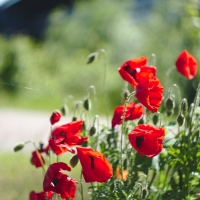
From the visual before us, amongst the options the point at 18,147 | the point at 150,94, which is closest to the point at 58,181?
the point at 150,94

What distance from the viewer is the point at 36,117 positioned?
26.5ft

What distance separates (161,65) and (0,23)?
1314 centimetres

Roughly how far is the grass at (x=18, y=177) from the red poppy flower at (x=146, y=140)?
1899 millimetres

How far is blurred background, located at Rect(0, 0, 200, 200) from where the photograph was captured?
5568 mm

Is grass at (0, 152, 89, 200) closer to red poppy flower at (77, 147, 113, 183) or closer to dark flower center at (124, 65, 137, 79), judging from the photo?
dark flower center at (124, 65, 137, 79)

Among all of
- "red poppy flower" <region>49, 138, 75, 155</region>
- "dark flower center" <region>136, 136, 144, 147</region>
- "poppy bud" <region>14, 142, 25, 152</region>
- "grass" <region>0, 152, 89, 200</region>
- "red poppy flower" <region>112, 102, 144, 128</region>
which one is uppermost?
"red poppy flower" <region>112, 102, 144, 128</region>

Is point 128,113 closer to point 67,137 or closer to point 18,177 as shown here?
point 67,137

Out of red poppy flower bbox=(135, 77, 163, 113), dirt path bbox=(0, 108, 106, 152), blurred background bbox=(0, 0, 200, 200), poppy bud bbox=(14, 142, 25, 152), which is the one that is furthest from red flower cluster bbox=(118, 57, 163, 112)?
dirt path bbox=(0, 108, 106, 152)

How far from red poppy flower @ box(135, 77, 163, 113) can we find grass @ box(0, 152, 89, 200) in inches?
73.1

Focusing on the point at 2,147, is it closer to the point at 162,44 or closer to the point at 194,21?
the point at 194,21

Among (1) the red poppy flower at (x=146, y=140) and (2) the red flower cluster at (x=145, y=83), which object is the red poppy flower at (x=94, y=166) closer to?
(1) the red poppy flower at (x=146, y=140)

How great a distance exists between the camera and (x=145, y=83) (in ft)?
5.89

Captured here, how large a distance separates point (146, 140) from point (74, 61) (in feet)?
31.1

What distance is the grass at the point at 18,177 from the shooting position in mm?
3816
